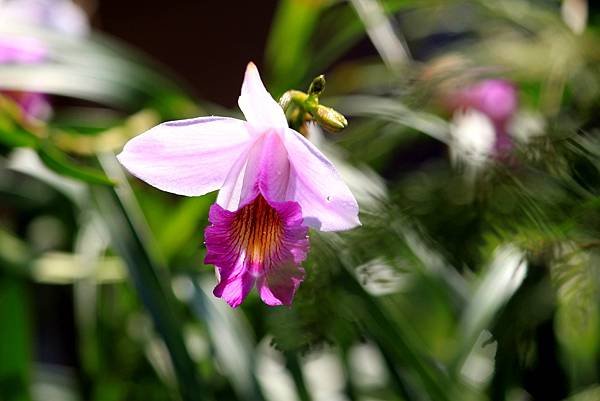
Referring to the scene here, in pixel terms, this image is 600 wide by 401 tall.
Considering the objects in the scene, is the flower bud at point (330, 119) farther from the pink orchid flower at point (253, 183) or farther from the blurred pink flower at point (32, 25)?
the blurred pink flower at point (32, 25)

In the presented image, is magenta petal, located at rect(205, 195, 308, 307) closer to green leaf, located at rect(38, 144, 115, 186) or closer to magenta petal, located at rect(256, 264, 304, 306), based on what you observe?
magenta petal, located at rect(256, 264, 304, 306)

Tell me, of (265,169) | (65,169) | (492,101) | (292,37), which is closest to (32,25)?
(292,37)

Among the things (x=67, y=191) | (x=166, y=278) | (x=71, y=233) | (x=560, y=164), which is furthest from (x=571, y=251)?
(x=71, y=233)

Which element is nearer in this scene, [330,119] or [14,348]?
[330,119]

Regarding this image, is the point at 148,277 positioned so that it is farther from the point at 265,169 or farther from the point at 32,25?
the point at 32,25

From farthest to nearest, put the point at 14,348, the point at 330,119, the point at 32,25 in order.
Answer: the point at 32,25, the point at 14,348, the point at 330,119

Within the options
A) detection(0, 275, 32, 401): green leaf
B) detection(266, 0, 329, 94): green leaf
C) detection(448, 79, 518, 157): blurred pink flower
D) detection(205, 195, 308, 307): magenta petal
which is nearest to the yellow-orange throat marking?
detection(205, 195, 308, 307): magenta petal
